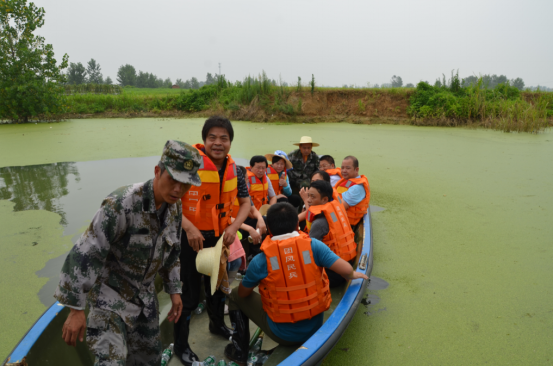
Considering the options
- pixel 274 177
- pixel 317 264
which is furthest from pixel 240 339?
pixel 274 177

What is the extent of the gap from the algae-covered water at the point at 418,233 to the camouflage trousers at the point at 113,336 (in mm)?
1081

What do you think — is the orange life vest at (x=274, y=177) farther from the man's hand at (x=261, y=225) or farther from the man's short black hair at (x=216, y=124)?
the man's short black hair at (x=216, y=124)

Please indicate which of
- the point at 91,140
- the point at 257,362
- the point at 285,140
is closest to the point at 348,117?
the point at 285,140

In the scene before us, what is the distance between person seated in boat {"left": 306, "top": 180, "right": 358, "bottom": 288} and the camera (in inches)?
88.3

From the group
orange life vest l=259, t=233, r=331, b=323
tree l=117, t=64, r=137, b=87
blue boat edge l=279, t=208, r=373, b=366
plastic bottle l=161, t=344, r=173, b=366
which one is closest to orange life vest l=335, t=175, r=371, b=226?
blue boat edge l=279, t=208, r=373, b=366

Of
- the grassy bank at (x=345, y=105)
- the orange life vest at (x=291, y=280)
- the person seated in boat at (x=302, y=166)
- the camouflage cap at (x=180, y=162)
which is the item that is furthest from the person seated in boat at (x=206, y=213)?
the grassy bank at (x=345, y=105)

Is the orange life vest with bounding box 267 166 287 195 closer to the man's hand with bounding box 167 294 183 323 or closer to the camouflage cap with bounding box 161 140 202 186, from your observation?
the man's hand with bounding box 167 294 183 323

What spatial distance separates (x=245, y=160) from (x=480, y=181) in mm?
3972

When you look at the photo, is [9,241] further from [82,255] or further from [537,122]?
[537,122]

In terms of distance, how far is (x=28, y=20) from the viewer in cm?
1016

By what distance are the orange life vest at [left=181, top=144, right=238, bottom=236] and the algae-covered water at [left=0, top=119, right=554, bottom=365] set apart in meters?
1.03

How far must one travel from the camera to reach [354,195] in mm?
3146

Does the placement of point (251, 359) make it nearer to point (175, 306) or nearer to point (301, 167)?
point (175, 306)

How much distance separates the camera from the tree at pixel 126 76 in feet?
161
